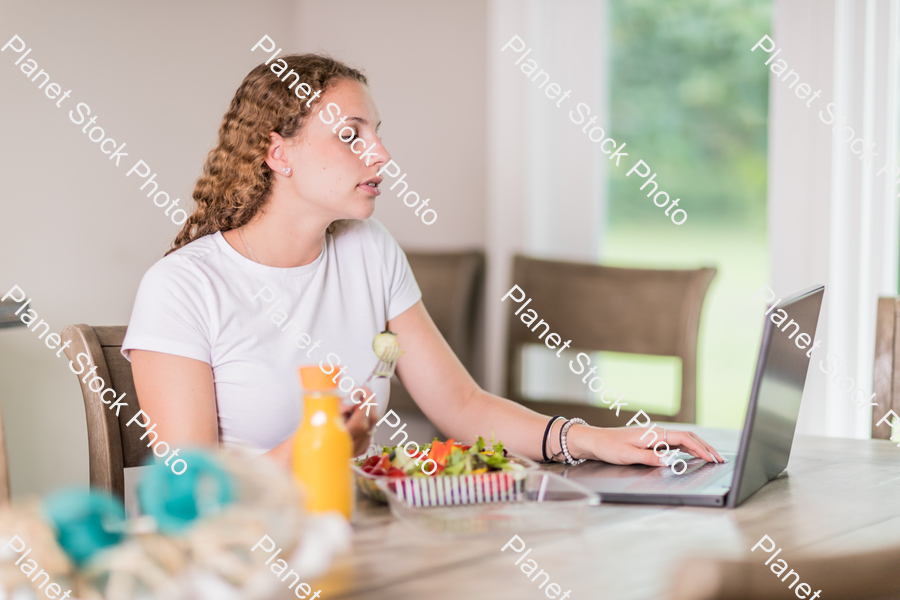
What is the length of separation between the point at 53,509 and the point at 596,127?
214 centimetres

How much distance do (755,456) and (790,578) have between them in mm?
314

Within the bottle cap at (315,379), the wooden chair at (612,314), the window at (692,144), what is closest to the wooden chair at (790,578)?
the bottle cap at (315,379)

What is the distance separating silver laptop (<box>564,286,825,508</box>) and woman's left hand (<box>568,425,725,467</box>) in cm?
1

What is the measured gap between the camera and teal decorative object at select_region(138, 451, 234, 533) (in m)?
0.64

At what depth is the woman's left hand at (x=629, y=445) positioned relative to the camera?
3.84ft

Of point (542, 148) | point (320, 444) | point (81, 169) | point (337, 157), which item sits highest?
point (542, 148)

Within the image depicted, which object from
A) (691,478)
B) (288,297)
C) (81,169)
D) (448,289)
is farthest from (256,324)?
(81,169)

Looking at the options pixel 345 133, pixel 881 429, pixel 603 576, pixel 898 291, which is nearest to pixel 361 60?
pixel 345 133

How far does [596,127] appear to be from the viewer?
252 cm

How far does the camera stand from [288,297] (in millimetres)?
1417

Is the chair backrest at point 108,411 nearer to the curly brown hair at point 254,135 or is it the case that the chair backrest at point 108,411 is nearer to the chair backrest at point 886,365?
the curly brown hair at point 254,135

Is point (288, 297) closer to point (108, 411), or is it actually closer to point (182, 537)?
point (108, 411)

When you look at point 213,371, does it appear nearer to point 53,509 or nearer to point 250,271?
point 250,271

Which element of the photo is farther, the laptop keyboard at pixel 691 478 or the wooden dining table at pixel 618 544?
the laptop keyboard at pixel 691 478
